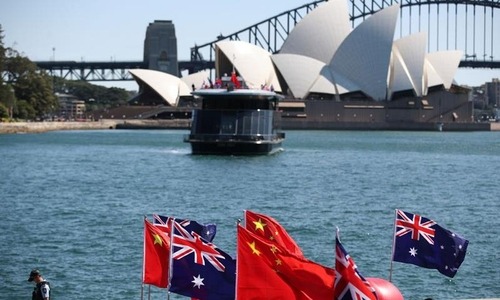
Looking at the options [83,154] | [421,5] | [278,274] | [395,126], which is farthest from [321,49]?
[278,274]

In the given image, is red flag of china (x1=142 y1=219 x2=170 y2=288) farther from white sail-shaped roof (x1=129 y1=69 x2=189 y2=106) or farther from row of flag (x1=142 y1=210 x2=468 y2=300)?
white sail-shaped roof (x1=129 y1=69 x2=189 y2=106)

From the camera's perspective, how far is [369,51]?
122 metres

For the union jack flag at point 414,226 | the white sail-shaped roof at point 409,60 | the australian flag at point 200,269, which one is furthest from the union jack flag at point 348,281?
the white sail-shaped roof at point 409,60

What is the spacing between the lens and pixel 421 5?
148750 millimetres

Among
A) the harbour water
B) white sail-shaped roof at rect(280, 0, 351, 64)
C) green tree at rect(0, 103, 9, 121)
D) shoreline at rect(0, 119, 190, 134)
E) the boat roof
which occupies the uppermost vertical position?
white sail-shaped roof at rect(280, 0, 351, 64)

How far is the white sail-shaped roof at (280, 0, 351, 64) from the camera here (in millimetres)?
123375

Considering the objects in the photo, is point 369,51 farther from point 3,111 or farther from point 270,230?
point 270,230

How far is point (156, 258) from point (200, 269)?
4.25 ft

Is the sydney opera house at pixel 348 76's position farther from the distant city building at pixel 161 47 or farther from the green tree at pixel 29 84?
the distant city building at pixel 161 47

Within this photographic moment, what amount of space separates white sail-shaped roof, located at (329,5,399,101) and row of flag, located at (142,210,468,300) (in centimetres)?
10620

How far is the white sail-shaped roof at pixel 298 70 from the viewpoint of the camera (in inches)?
5049

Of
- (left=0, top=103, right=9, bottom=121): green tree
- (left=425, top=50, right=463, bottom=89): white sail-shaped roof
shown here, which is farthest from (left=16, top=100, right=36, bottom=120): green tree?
(left=425, top=50, right=463, bottom=89): white sail-shaped roof

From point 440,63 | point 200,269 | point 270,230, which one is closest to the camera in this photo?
point 200,269

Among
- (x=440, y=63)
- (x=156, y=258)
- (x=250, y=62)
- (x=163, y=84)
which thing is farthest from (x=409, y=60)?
(x=156, y=258)
